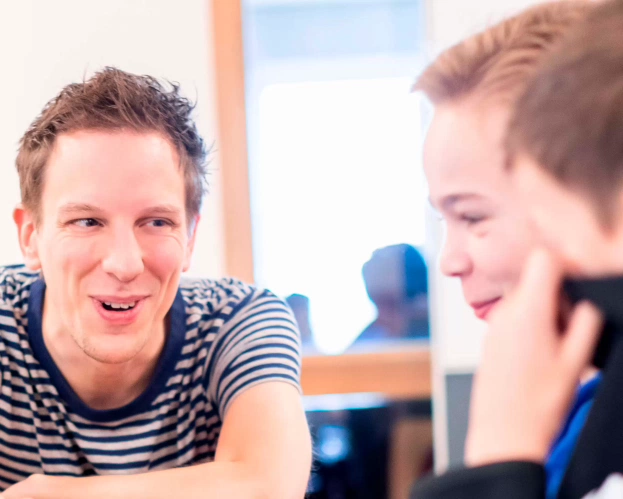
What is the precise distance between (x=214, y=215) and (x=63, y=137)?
5.77 ft

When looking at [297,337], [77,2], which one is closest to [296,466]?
[297,337]

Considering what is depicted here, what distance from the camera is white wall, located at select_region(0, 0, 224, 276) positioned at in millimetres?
2977

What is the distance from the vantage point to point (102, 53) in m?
3.00

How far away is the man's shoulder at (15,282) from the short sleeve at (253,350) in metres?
0.38

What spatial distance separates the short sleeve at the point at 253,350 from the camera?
128cm

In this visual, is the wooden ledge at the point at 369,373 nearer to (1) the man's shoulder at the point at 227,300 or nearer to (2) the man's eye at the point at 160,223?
(1) the man's shoulder at the point at 227,300

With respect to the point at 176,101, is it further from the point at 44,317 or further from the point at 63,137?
the point at 44,317

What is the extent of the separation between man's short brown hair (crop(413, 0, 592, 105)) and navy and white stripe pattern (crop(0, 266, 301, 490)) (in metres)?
0.59

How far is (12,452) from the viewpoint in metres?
1.29

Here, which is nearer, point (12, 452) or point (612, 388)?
point (612, 388)

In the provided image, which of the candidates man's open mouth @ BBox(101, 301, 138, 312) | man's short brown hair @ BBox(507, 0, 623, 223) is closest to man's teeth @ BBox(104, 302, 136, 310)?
man's open mouth @ BBox(101, 301, 138, 312)

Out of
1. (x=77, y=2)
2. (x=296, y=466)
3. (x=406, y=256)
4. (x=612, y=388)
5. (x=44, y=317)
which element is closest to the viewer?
(x=612, y=388)

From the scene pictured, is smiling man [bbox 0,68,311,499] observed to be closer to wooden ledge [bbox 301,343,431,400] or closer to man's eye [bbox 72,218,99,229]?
man's eye [bbox 72,218,99,229]

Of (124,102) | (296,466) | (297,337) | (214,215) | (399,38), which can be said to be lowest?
(296,466)
